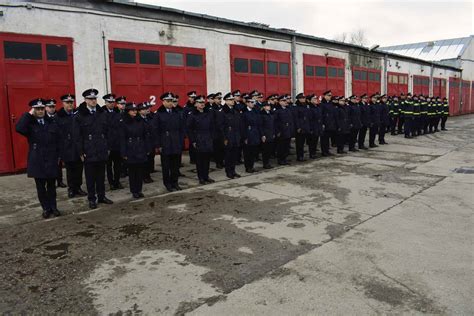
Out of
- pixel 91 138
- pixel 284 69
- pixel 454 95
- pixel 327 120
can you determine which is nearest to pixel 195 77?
pixel 327 120

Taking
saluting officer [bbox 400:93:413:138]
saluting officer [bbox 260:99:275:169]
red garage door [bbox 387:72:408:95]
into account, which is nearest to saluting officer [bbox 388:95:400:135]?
saluting officer [bbox 400:93:413:138]

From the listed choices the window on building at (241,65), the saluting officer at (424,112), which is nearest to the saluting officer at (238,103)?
the window on building at (241,65)

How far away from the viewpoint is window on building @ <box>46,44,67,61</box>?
31.9ft

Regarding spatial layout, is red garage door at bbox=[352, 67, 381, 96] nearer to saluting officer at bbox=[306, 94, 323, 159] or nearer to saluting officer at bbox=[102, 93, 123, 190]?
saluting officer at bbox=[306, 94, 323, 159]

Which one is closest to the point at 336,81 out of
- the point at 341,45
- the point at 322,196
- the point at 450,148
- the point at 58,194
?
the point at 341,45

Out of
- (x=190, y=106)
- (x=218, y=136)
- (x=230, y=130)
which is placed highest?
(x=190, y=106)

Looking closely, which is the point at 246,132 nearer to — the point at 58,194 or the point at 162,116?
the point at 162,116

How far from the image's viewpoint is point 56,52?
985 centimetres

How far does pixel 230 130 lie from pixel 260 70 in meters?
7.58

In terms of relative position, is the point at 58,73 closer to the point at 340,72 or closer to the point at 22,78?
the point at 22,78

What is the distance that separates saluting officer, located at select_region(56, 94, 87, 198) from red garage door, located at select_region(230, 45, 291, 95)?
7952 mm

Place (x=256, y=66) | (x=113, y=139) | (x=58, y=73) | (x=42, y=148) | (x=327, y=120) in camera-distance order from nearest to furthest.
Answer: (x=42, y=148), (x=113, y=139), (x=58, y=73), (x=327, y=120), (x=256, y=66)

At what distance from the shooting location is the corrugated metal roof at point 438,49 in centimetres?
4209

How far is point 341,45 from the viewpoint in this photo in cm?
2059
